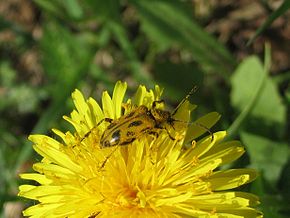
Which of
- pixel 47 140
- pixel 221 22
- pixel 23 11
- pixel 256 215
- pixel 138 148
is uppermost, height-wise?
pixel 23 11

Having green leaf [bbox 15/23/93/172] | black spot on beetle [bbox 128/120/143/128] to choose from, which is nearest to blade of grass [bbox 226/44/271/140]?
black spot on beetle [bbox 128/120/143/128]

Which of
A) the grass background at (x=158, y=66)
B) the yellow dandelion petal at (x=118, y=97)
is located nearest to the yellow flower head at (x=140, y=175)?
the yellow dandelion petal at (x=118, y=97)

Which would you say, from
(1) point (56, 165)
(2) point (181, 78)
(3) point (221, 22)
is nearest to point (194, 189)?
(1) point (56, 165)

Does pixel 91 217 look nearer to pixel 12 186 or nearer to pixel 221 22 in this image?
pixel 12 186

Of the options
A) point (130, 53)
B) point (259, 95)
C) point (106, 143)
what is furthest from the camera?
point (130, 53)

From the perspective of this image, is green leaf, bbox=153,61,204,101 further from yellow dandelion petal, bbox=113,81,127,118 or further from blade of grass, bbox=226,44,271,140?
yellow dandelion petal, bbox=113,81,127,118

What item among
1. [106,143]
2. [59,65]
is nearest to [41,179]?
[106,143]

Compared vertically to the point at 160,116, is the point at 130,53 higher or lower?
higher

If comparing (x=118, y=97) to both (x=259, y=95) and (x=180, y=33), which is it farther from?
(x=180, y=33)
